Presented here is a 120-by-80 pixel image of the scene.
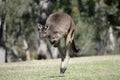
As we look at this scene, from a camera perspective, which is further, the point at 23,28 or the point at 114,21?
the point at 23,28

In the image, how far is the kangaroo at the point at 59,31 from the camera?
40.8 feet

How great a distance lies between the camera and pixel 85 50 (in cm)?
4728

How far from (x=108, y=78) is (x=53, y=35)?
2010 mm

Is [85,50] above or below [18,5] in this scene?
below

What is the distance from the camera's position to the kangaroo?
1244 centimetres

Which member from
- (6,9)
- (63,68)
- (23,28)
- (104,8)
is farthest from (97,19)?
(63,68)

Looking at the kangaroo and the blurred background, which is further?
the blurred background

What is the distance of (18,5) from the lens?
29.2m

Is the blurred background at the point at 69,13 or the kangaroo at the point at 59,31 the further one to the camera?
the blurred background at the point at 69,13

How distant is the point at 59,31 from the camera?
1283cm

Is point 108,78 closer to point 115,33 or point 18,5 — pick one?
point 18,5

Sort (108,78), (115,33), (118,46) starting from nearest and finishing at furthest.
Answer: (108,78), (115,33), (118,46)

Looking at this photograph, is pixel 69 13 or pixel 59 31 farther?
pixel 69 13

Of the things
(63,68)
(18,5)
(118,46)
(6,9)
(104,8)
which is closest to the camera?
(63,68)
